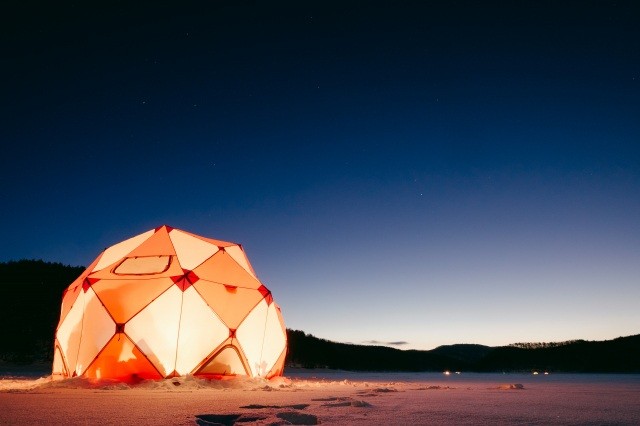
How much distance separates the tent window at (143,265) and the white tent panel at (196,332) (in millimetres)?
874

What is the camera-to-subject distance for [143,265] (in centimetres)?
876

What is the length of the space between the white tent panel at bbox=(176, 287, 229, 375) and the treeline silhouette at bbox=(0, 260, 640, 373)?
12348mm

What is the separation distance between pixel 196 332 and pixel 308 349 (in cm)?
2675

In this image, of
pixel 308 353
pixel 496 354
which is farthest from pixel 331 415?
pixel 496 354

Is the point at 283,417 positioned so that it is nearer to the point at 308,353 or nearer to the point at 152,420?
the point at 152,420

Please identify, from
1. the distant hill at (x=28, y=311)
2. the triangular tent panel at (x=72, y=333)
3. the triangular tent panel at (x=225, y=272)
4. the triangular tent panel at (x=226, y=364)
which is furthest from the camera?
the distant hill at (x=28, y=311)

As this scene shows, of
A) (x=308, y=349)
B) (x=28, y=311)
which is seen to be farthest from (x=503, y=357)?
(x=28, y=311)

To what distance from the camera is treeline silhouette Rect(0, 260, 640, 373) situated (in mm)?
17219

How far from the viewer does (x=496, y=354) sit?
55.0 meters

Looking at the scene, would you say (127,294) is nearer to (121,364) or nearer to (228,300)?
(121,364)

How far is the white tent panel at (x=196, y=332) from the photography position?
25.2 ft

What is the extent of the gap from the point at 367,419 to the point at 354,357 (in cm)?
4085

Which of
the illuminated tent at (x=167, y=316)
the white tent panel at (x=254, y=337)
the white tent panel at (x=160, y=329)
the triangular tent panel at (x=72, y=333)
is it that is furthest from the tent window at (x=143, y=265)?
the white tent panel at (x=254, y=337)

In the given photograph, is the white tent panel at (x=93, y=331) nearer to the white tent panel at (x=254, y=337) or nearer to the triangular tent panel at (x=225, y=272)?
the triangular tent panel at (x=225, y=272)
